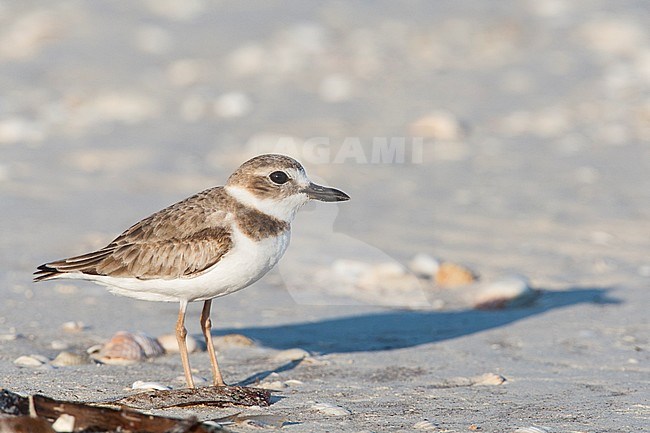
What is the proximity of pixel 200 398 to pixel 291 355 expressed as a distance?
117cm

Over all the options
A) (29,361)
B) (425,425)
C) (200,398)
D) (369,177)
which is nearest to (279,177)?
(200,398)

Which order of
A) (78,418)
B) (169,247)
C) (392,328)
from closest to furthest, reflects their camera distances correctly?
(78,418) → (169,247) → (392,328)

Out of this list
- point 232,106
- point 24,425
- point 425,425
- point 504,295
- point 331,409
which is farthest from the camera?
point 232,106

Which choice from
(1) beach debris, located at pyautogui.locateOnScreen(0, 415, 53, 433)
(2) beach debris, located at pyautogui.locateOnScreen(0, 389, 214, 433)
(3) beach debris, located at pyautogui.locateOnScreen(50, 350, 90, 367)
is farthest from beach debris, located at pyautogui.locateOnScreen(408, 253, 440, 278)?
(1) beach debris, located at pyautogui.locateOnScreen(0, 415, 53, 433)

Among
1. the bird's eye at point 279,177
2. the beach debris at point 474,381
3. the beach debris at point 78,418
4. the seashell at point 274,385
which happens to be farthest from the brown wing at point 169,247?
the beach debris at point 78,418

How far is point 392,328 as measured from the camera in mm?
6125

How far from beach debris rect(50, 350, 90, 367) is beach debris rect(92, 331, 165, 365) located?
4.2 inches

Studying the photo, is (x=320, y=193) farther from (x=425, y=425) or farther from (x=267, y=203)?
(x=425, y=425)

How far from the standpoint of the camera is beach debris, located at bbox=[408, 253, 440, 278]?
23.4 feet

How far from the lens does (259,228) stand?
188 inches

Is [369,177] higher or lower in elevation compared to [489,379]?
higher

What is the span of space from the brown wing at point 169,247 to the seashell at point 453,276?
2424 mm

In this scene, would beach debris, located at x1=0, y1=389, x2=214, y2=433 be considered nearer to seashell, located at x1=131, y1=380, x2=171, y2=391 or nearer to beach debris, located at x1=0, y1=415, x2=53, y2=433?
beach debris, located at x1=0, y1=415, x2=53, y2=433

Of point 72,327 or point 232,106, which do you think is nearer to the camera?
point 72,327
